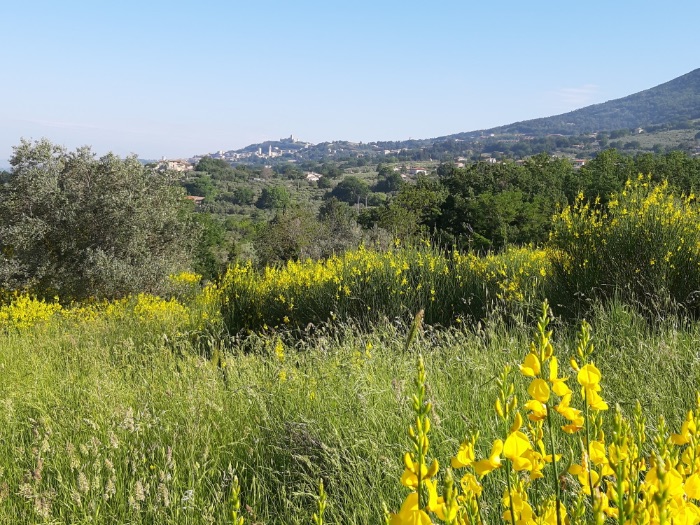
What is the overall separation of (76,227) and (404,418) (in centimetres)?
1085

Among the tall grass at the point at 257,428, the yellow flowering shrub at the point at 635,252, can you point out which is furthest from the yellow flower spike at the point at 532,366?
the yellow flowering shrub at the point at 635,252

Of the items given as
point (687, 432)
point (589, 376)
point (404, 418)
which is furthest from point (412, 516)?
point (404, 418)

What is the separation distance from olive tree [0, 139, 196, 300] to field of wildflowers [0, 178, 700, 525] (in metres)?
5.43

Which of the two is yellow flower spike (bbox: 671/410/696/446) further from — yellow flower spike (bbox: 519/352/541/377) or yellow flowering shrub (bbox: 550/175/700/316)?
yellow flowering shrub (bbox: 550/175/700/316)

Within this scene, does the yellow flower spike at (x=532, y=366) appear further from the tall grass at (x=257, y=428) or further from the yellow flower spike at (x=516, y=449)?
the tall grass at (x=257, y=428)

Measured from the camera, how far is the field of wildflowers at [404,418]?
99 cm

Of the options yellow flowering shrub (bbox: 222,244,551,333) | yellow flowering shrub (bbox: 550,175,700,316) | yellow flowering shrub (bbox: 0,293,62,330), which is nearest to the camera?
yellow flowering shrub (bbox: 550,175,700,316)

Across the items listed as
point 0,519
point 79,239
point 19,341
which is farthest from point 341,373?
point 79,239

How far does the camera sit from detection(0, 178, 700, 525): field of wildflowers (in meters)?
0.99

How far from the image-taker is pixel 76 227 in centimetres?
1144

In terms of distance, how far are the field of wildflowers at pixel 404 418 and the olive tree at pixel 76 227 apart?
543 cm

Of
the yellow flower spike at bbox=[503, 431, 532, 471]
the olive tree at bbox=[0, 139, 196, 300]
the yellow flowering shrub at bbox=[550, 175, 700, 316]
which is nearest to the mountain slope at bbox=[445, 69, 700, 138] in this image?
the olive tree at bbox=[0, 139, 196, 300]

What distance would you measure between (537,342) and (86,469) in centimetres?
224

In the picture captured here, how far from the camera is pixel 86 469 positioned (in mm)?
2473
